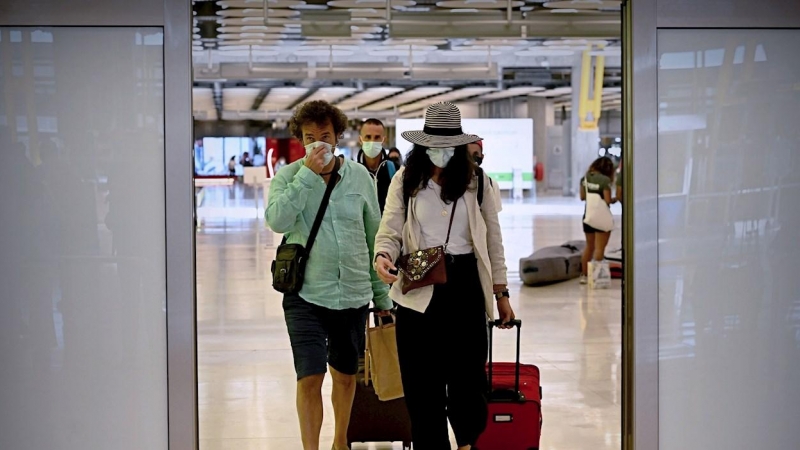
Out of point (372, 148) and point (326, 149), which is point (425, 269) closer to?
point (326, 149)

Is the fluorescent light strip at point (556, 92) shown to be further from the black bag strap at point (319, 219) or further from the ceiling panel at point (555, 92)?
the black bag strap at point (319, 219)

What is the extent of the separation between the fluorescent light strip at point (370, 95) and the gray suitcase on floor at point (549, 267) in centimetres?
2385

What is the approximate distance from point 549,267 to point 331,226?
882cm

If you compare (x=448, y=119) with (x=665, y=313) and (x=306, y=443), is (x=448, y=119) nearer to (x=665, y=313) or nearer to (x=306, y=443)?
(x=665, y=313)

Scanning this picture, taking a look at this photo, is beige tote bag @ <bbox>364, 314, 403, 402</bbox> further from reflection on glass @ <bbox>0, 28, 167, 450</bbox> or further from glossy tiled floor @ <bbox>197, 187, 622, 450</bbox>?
reflection on glass @ <bbox>0, 28, 167, 450</bbox>

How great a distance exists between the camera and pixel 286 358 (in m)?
8.16

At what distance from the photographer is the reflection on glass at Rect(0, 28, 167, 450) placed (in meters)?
3.71

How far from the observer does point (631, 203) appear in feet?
12.7

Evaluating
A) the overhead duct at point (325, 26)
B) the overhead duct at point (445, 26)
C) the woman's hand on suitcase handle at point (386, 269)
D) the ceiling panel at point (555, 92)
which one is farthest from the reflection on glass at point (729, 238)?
the ceiling panel at point (555, 92)

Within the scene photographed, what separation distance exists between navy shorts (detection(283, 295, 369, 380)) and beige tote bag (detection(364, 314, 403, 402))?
121mm

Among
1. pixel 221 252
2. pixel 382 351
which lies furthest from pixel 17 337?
pixel 221 252

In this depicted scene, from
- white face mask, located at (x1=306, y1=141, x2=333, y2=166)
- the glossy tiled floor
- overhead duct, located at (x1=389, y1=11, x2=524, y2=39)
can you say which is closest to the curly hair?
white face mask, located at (x1=306, y1=141, x2=333, y2=166)

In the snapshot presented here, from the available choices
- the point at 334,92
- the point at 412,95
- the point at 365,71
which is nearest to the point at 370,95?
the point at 412,95

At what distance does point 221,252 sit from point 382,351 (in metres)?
13.0
